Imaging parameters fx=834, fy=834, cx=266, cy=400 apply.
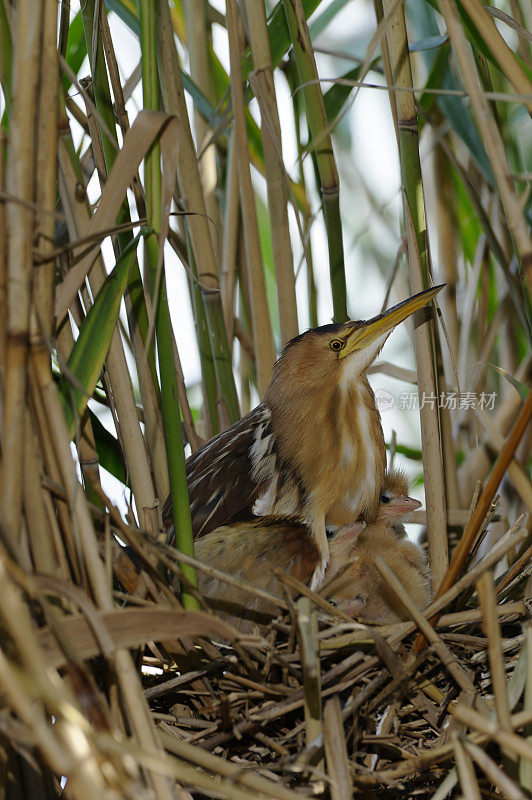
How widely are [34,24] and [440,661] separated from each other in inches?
Answer: 27.1

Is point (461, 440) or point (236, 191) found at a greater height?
point (236, 191)

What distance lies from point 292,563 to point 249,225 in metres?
0.47

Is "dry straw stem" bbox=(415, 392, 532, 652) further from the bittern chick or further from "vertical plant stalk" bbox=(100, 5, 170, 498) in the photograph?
"vertical plant stalk" bbox=(100, 5, 170, 498)

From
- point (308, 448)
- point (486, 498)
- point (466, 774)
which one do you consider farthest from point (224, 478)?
point (466, 774)

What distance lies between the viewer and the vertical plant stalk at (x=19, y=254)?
583 mm

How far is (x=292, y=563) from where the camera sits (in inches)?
42.0

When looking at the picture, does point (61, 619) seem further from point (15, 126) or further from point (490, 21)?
point (490, 21)

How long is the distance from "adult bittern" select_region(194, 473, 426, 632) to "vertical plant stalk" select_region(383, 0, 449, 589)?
118 mm

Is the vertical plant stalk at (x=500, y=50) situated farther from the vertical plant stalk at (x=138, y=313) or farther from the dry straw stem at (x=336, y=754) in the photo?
the dry straw stem at (x=336, y=754)

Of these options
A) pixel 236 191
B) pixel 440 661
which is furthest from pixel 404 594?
pixel 236 191

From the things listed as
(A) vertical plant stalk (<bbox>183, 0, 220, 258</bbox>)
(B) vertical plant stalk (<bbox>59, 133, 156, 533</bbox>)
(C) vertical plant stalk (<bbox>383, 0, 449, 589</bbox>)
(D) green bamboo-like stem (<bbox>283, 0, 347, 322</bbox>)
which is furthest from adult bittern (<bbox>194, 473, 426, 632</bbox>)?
(A) vertical plant stalk (<bbox>183, 0, 220, 258</bbox>)

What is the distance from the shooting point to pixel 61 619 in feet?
2.00

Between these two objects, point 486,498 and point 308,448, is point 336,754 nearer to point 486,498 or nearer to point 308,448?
point 486,498

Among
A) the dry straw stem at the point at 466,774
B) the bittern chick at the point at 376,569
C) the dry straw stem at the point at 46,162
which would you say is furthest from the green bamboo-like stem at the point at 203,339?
the dry straw stem at the point at 466,774
